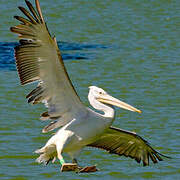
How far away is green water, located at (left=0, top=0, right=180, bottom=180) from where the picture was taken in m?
11.6

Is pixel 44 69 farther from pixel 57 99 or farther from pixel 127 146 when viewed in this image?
pixel 127 146

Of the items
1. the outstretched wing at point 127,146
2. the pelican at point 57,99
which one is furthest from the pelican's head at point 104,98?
the outstretched wing at point 127,146

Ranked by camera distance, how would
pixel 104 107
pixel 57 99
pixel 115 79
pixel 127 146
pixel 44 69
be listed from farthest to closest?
pixel 115 79, pixel 127 146, pixel 104 107, pixel 57 99, pixel 44 69

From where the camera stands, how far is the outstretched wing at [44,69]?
8.48 meters

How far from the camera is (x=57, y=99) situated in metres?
9.13

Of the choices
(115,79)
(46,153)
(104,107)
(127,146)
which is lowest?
(115,79)

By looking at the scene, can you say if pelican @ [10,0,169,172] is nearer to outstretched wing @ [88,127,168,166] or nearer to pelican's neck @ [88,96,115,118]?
pelican's neck @ [88,96,115,118]

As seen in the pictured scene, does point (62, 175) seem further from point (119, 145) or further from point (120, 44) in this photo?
point (120, 44)

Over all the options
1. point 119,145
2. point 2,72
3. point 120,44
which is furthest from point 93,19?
point 119,145

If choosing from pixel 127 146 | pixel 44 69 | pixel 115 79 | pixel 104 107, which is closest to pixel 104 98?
pixel 104 107

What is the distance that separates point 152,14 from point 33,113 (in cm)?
1274

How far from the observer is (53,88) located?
898 centimetres

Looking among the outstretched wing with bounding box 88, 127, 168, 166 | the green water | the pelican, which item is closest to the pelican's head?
the pelican

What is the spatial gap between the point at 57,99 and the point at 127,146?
1403 mm
